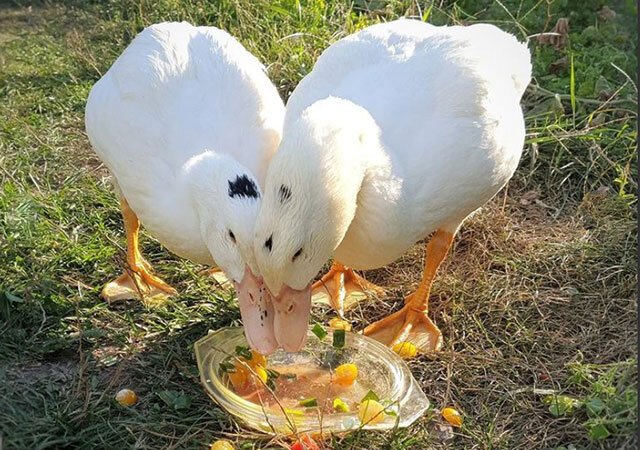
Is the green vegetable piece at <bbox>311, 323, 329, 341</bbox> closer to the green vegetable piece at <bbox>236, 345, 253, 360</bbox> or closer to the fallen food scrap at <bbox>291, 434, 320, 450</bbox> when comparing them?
the green vegetable piece at <bbox>236, 345, 253, 360</bbox>

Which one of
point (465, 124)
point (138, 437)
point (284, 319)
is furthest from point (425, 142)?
point (138, 437)

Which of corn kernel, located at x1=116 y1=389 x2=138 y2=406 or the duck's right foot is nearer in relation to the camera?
corn kernel, located at x1=116 y1=389 x2=138 y2=406

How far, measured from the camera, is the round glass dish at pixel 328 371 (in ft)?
9.63

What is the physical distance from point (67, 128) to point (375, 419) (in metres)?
3.15

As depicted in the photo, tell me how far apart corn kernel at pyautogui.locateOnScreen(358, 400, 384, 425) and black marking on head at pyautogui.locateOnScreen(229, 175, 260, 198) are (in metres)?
0.84

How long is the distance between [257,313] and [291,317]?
13 centimetres

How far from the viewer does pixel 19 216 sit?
4.11 meters

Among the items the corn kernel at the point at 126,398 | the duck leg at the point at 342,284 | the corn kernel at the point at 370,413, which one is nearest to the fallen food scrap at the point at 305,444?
the corn kernel at the point at 370,413

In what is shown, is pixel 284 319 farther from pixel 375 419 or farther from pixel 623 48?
pixel 623 48

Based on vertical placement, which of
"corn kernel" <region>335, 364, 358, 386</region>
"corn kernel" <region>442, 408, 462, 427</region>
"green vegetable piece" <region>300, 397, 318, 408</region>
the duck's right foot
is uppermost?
"green vegetable piece" <region>300, 397, 318, 408</region>


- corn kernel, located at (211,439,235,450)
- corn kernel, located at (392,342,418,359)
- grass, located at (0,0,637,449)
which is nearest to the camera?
corn kernel, located at (211,439,235,450)

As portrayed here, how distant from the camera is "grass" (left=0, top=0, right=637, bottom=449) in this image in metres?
3.10

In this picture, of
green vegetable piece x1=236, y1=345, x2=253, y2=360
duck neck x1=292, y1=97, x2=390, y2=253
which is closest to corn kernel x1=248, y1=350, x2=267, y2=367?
green vegetable piece x1=236, y1=345, x2=253, y2=360

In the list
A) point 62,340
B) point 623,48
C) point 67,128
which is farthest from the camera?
point 623,48
